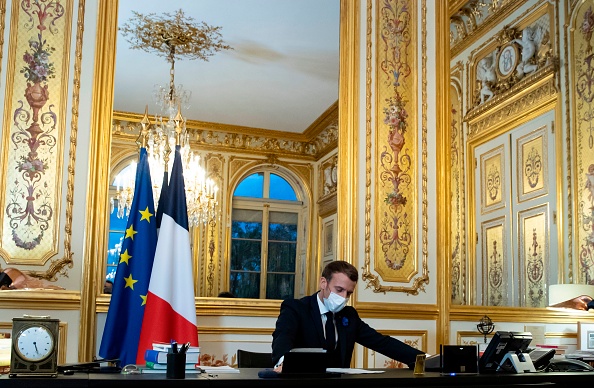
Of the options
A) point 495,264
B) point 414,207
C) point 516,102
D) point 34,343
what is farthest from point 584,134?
point 34,343

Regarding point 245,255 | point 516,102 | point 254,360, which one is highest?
point 516,102

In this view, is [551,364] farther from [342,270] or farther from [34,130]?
[34,130]

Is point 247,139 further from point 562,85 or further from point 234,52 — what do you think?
point 562,85

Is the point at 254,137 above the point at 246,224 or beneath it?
above

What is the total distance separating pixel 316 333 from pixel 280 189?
158 centimetres

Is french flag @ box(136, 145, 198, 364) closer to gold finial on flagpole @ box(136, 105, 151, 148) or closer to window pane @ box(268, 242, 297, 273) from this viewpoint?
gold finial on flagpole @ box(136, 105, 151, 148)

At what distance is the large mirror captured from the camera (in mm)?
5090

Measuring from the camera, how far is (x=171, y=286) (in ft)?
15.1

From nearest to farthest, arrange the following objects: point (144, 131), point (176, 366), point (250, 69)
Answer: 1. point (176, 366)
2. point (144, 131)
3. point (250, 69)

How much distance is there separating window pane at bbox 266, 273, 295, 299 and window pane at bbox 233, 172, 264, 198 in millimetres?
550

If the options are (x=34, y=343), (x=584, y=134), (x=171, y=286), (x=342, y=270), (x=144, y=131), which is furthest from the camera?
(x=584, y=134)

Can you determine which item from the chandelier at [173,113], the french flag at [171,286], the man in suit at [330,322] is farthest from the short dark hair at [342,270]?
the chandelier at [173,113]

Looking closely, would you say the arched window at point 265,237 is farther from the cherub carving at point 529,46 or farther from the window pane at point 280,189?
the cherub carving at point 529,46

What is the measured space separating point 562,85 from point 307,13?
2.27 m
